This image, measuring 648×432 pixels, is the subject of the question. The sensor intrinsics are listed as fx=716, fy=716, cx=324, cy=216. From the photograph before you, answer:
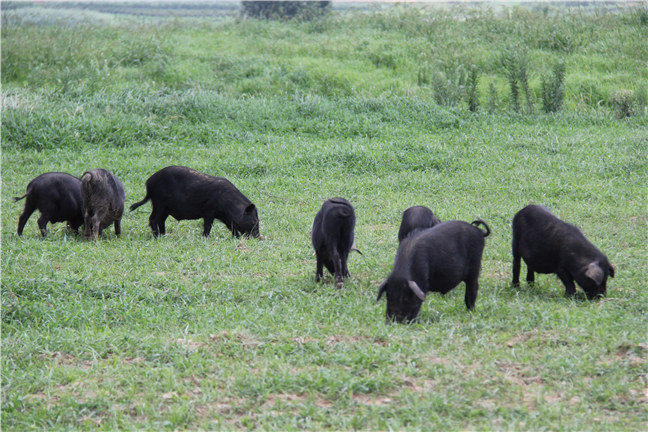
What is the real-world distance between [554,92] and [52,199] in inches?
410

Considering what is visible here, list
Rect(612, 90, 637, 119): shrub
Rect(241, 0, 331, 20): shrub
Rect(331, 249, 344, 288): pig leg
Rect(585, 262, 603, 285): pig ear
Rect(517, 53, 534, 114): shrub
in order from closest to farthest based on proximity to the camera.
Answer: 1. Rect(585, 262, 603, 285): pig ear
2. Rect(331, 249, 344, 288): pig leg
3. Rect(612, 90, 637, 119): shrub
4. Rect(517, 53, 534, 114): shrub
5. Rect(241, 0, 331, 20): shrub

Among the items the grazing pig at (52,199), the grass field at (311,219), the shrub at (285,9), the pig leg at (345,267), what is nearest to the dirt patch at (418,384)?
the grass field at (311,219)

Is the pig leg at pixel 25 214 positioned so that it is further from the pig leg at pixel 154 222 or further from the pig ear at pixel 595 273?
the pig ear at pixel 595 273

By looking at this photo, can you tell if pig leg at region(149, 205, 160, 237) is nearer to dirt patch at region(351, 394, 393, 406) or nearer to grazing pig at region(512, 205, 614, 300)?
grazing pig at region(512, 205, 614, 300)

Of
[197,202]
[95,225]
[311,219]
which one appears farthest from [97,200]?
[311,219]

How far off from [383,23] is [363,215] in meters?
13.4

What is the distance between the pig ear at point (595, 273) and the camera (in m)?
6.14

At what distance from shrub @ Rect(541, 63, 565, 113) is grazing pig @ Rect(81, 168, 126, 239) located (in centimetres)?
963

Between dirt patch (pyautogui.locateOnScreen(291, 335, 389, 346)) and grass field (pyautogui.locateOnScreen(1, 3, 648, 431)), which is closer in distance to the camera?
grass field (pyautogui.locateOnScreen(1, 3, 648, 431))

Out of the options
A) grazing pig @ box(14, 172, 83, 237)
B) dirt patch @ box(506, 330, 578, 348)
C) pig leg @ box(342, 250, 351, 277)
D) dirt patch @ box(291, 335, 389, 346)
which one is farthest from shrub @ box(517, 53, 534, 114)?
dirt patch @ box(291, 335, 389, 346)

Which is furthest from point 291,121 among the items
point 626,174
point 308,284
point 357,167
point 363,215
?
point 308,284

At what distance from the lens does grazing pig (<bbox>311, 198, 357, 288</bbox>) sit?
676 centimetres

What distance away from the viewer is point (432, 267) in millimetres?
5922

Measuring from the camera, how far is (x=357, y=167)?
1191 centimetres
